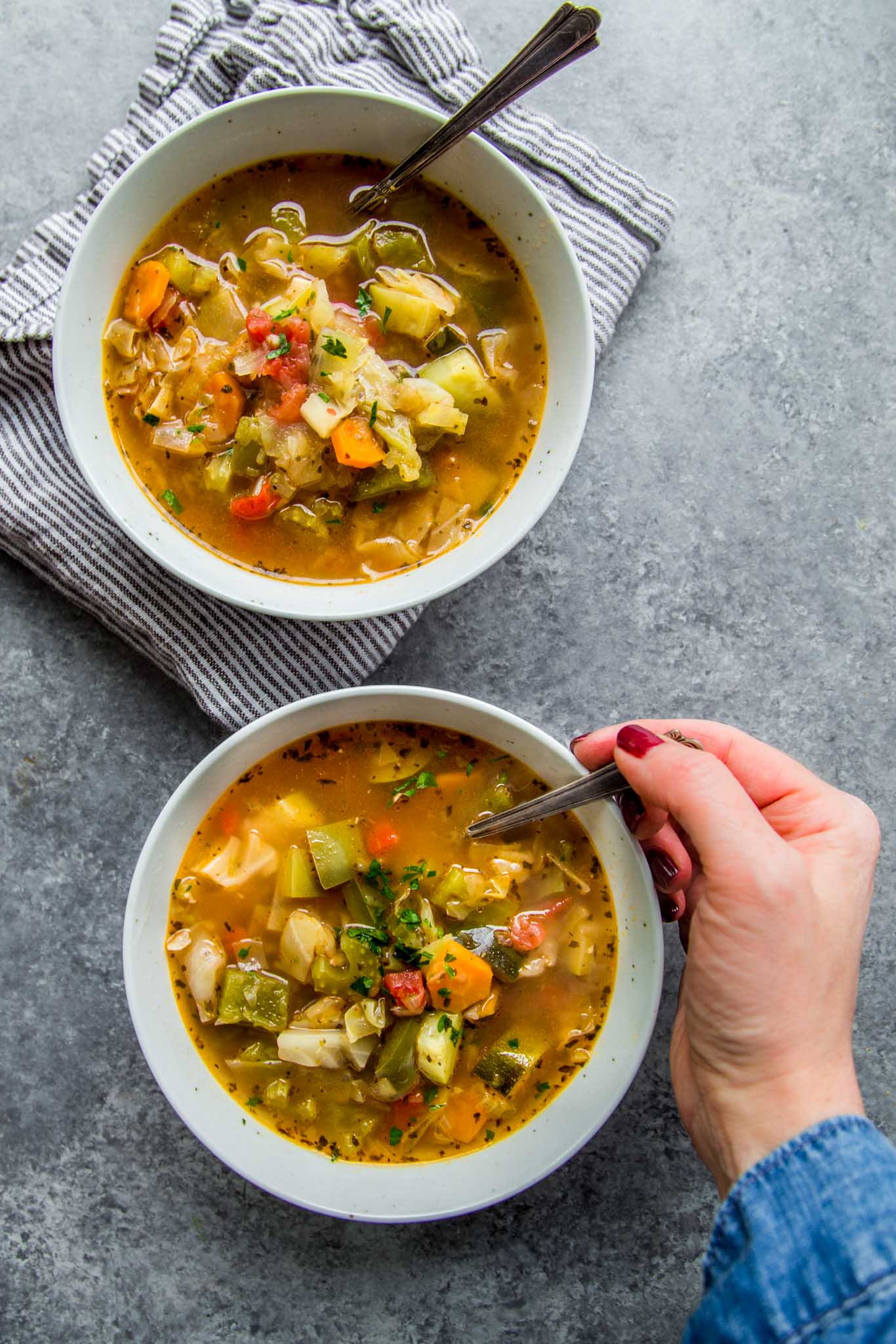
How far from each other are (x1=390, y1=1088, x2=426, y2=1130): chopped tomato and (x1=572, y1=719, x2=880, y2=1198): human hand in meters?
0.73

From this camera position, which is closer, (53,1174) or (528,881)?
(528,881)

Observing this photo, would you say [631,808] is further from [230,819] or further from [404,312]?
[404,312]

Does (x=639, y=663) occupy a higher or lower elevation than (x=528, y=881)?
higher

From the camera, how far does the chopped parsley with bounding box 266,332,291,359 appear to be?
288 cm

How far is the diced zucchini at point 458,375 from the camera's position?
2.97 metres

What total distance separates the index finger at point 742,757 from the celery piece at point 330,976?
2.86 feet

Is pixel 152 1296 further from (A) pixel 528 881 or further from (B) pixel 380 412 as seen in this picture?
(B) pixel 380 412

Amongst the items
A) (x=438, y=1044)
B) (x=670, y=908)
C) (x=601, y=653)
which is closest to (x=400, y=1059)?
(x=438, y=1044)

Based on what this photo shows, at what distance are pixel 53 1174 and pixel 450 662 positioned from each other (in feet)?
6.53

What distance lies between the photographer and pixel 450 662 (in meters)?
3.41

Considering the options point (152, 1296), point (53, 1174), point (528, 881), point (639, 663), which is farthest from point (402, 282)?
point (152, 1296)

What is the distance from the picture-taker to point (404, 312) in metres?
2.96

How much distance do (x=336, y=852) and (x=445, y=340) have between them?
145 cm

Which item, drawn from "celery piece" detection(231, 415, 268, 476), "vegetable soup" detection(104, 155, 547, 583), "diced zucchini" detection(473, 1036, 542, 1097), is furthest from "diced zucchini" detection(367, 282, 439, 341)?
"diced zucchini" detection(473, 1036, 542, 1097)
